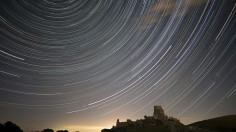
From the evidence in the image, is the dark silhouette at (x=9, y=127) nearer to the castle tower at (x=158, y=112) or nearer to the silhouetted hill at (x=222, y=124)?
the castle tower at (x=158, y=112)

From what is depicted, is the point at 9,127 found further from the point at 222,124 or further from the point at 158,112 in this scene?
the point at 222,124

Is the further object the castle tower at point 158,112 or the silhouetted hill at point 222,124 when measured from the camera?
the castle tower at point 158,112

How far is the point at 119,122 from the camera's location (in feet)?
341

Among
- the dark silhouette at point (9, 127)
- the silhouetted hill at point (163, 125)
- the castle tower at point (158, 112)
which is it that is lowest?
the dark silhouette at point (9, 127)

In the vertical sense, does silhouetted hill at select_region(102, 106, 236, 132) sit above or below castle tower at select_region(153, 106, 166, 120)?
below

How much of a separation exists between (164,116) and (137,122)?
19.4m

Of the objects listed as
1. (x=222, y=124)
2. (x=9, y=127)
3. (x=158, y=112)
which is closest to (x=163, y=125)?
(x=158, y=112)

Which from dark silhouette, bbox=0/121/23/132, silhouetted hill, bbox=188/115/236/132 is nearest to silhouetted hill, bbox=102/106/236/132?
silhouetted hill, bbox=188/115/236/132

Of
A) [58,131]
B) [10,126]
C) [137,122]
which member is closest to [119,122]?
[137,122]

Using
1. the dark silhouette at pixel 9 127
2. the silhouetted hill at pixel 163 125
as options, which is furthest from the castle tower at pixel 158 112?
the dark silhouette at pixel 9 127

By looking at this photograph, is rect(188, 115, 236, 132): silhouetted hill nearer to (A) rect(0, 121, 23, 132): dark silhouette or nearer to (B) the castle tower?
(B) the castle tower

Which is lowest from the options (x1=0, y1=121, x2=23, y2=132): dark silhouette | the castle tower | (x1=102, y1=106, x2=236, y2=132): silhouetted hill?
(x1=0, y1=121, x2=23, y2=132): dark silhouette

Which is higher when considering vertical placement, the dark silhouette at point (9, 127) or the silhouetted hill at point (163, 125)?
the silhouetted hill at point (163, 125)

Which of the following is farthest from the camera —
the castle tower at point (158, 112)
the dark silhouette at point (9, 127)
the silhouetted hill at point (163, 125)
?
the castle tower at point (158, 112)
